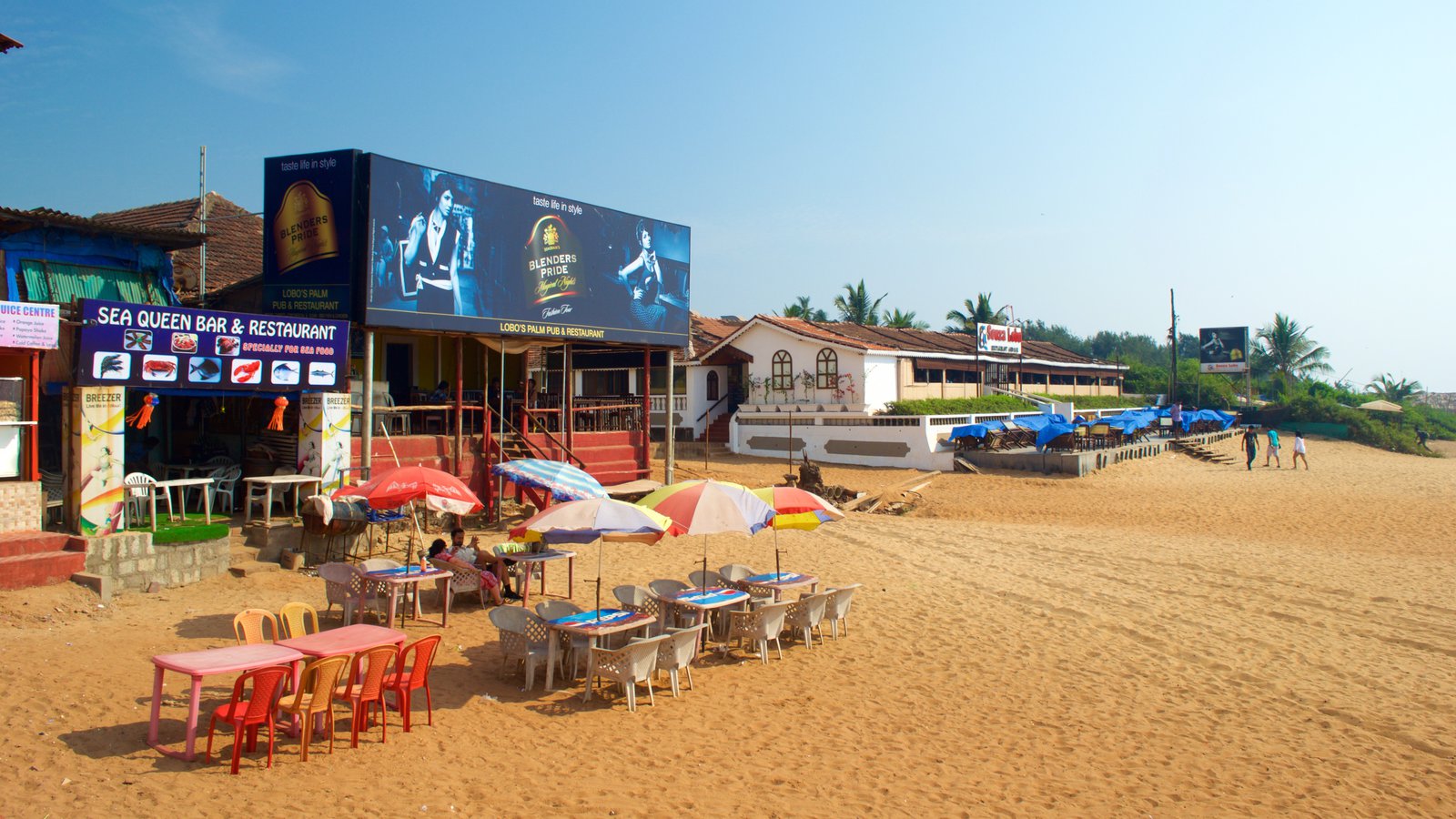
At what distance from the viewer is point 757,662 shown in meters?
10.4

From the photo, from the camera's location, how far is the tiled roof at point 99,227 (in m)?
15.2

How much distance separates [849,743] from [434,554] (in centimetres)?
635

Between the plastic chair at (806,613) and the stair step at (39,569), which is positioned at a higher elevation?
the stair step at (39,569)

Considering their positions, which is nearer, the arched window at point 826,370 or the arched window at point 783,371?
the arched window at point 826,370

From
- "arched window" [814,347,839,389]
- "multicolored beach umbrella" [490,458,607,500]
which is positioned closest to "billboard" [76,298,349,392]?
"multicolored beach umbrella" [490,458,607,500]

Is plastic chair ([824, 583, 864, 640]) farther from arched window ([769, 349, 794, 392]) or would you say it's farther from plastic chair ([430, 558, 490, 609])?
arched window ([769, 349, 794, 392])

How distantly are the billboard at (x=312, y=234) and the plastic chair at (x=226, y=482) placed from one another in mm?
3172

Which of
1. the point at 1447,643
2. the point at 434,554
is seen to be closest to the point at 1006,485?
the point at 1447,643

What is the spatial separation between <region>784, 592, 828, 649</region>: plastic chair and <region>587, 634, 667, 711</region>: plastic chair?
2.39 meters

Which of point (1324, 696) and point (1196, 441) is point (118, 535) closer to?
point (1324, 696)

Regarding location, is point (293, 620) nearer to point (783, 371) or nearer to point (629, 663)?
point (629, 663)

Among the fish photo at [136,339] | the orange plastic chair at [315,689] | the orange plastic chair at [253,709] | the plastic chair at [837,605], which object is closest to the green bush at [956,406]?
the plastic chair at [837,605]

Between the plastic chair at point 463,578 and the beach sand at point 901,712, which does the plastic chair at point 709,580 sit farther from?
the plastic chair at point 463,578

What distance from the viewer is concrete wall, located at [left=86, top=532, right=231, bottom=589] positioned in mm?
11336
